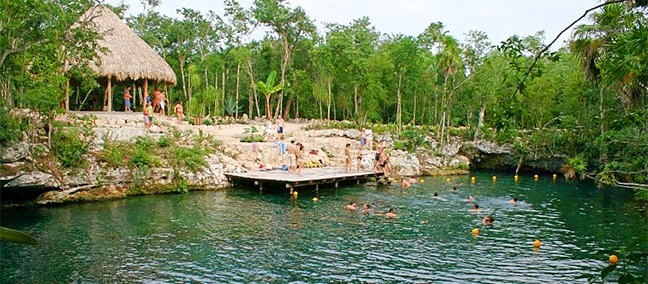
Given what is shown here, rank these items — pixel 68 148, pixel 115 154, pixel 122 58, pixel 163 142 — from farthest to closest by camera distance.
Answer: pixel 122 58
pixel 163 142
pixel 115 154
pixel 68 148

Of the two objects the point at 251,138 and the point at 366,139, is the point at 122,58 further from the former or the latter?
the point at 366,139

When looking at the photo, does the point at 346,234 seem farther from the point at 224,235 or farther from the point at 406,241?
the point at 224,235

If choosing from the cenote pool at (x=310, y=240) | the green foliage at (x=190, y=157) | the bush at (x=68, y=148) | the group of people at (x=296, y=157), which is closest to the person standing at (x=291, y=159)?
the group of people at (x=296, y=157)

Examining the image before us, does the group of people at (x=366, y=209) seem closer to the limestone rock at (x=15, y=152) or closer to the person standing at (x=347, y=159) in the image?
the person standing at (x=347, y=159)

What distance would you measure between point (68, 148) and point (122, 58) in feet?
29.4

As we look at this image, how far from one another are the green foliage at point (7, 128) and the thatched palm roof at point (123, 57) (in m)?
8.84

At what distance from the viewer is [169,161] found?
25.1 metres

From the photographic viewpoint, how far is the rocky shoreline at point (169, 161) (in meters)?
20.6

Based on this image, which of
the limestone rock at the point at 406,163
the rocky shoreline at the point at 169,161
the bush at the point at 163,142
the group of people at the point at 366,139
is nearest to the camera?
the rocky shoreline at the point at 169,161

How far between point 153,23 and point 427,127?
92.6 ft

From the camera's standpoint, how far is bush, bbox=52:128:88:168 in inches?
857

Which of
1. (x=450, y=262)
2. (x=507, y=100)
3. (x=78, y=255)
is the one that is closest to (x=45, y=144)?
(x=78, y=255)

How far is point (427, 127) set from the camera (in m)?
40.4

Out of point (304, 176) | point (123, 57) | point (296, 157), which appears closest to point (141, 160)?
point (296, 157)
